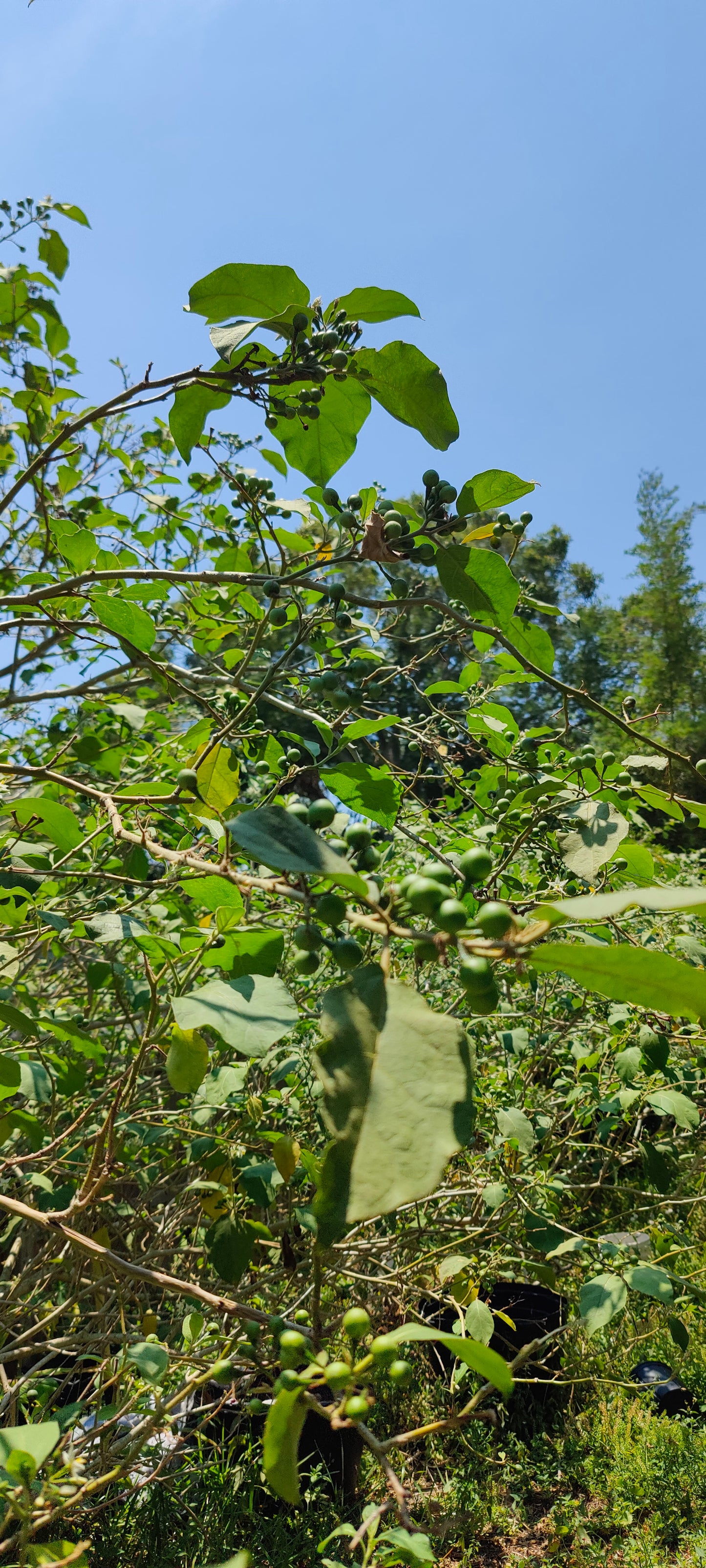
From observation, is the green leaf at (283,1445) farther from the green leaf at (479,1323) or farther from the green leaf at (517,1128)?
the green leaf at (517,1128)

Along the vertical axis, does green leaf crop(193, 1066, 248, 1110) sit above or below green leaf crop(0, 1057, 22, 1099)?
below

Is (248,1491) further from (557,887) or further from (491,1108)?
(557,887)

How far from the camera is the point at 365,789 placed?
1024 mm

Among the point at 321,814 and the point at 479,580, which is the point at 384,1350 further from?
the point at 479,580

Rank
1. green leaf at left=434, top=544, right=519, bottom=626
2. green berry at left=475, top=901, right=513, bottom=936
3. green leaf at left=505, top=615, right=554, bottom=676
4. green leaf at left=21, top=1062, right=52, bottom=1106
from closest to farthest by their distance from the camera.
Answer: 1. green berry at left=475, top=901, right=513, bottom=936
2. green leaf at left=434, top=544, right=519, bottom=626
3. green leaf at left=505, top=615, right=554, bottom=676
4. green leaf at left=21, top=1062, right=52, bottom=1106

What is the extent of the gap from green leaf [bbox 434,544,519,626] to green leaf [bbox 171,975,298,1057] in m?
0.46

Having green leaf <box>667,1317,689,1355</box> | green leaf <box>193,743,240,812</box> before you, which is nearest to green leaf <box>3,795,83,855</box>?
green leaf <box>193,743,240,812</box>

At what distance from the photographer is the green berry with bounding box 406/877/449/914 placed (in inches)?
21.3

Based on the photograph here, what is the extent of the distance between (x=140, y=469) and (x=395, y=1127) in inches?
121

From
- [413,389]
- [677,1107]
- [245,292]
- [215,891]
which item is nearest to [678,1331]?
[677,1107]

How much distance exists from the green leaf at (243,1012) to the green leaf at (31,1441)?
39cm

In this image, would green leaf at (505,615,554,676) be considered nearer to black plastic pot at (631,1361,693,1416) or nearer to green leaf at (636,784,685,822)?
green leaf at (636,784,685,822)

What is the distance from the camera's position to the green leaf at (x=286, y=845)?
51cm

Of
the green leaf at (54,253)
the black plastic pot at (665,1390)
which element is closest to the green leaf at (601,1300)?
the black plastic pot at (665,1390)
